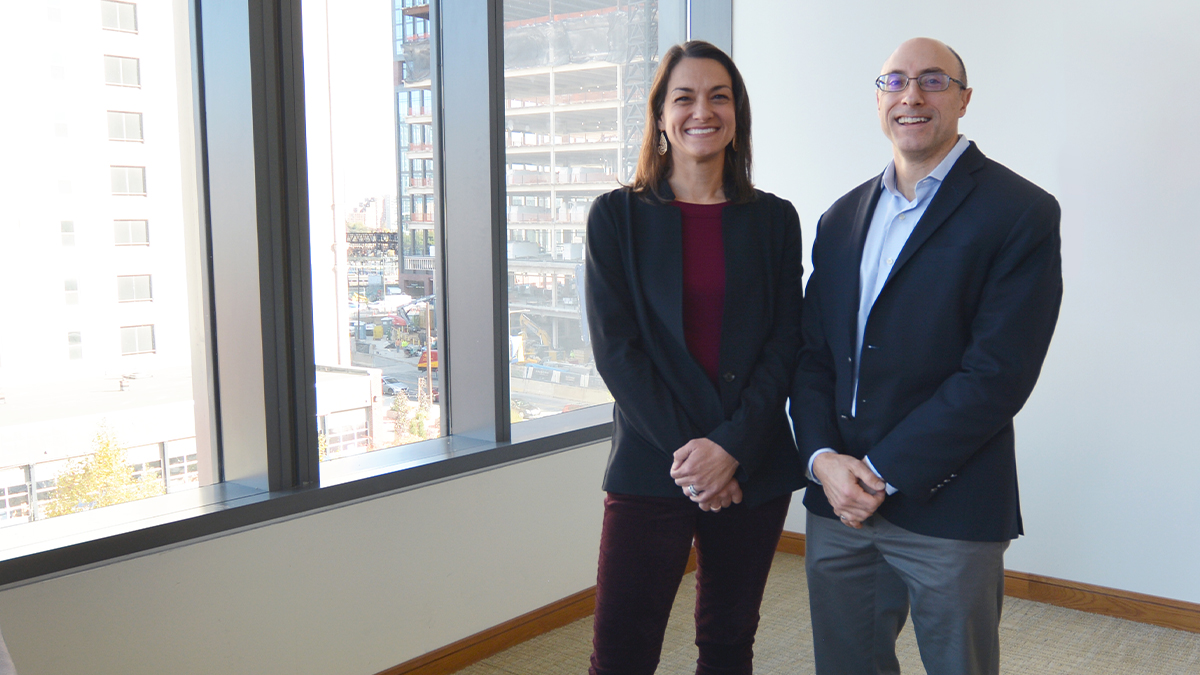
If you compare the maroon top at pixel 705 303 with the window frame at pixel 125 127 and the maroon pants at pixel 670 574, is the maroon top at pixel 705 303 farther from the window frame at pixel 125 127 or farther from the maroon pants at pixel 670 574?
the window frame at pixel 125 127

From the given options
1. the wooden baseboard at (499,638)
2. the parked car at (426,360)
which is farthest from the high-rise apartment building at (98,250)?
the wooden baseboard at (499,638)

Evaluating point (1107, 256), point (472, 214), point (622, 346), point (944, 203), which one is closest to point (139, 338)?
point (472, 214)

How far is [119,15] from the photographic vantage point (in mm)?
2236

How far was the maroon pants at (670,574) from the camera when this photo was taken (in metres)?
1.81

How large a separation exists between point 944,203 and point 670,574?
889 mm

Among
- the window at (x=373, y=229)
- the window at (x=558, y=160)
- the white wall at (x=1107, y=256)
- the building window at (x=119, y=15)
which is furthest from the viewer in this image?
the window at (x=558, y=160)

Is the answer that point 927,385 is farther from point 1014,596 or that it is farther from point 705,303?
point 1014,596

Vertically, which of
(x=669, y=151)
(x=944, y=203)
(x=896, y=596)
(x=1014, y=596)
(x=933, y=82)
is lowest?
(x=1014, y=596)

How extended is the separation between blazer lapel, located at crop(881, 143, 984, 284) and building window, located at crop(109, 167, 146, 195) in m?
1.82

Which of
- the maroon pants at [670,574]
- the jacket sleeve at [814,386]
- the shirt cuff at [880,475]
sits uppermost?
the jacket sleeve at [814,386]

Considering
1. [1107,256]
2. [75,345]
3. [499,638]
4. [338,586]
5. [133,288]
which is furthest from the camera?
[1107,256]

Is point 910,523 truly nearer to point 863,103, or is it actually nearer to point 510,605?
point 510,605

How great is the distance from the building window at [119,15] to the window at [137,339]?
2.43 feet

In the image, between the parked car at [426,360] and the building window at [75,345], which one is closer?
the building window at [75,345]
